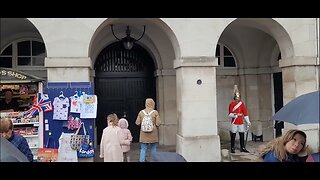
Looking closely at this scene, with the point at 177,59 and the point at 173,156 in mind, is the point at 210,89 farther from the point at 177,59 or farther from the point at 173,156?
the point at 173,156

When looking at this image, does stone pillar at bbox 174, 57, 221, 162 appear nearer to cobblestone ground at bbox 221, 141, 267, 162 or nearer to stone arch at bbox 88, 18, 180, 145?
cobblestone ground at bbox 221, 141, 267, 162

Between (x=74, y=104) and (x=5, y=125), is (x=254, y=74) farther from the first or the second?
(x=5, y=125)

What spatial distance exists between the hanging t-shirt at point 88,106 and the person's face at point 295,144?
485 centimetres

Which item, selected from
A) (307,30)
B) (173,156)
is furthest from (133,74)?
(173,156)

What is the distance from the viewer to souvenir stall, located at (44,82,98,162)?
23.7 feet

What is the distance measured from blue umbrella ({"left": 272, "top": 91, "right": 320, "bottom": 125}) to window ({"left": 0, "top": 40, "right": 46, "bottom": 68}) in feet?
30.6

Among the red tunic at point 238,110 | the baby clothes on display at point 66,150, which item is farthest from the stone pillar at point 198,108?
the baby clothes on display at point 66,150

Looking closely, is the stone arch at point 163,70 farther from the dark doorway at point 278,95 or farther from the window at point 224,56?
the dark doorway at point 278,95

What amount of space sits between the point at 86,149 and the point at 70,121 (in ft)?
2.41

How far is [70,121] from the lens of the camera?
727 cm

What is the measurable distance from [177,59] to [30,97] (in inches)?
152

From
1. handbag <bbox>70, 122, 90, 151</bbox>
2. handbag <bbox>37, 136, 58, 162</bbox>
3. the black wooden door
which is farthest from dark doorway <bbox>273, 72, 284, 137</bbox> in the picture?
handbag <bbox>37, 136, 58, 162</bbox>

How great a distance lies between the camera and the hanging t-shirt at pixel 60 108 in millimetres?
7234

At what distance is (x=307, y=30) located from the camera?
879 centimetres
